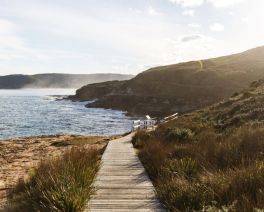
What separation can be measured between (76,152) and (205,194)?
5349mm

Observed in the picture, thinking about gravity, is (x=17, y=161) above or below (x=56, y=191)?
below

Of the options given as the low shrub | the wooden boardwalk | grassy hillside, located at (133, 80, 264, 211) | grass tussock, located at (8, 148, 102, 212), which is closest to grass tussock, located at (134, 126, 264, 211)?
grassy hillside, located at (133, 80, 264, 211)

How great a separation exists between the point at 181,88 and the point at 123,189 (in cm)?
9123

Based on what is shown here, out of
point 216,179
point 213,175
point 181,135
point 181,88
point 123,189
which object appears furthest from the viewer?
point 181,88

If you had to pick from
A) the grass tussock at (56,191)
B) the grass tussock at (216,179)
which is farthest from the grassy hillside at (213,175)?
the grass tussock at (56,191)

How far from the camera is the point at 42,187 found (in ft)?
26.9

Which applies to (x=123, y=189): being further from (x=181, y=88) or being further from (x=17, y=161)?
(x=181, y=88)

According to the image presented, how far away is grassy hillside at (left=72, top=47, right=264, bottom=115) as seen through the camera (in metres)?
84.1

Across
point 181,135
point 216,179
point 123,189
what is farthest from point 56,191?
point 181,135

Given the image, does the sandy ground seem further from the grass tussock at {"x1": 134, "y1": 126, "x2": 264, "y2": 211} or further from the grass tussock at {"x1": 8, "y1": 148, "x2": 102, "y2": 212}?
the grass tussock at {"x1": 134, "y1": 126, "x2": 264, "y2": 211}

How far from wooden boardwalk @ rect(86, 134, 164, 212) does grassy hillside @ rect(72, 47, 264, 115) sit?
63972mm

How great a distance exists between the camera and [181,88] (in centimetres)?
9925

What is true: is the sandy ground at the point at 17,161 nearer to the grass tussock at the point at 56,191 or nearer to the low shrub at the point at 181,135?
the grass tussock at the point at 56,191

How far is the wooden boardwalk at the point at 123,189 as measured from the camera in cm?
754
